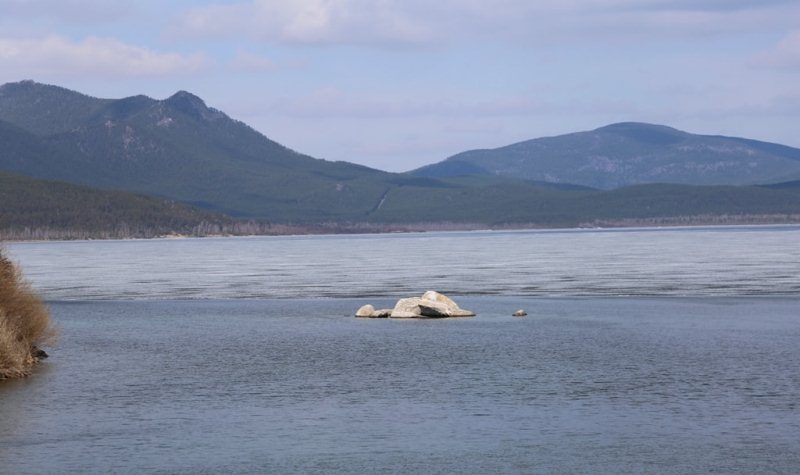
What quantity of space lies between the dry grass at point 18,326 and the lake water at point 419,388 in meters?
0.93

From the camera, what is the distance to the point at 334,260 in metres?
141

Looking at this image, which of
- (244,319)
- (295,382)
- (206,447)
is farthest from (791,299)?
(206,447)

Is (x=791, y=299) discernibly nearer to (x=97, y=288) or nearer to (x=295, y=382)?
(x=295, y=382)

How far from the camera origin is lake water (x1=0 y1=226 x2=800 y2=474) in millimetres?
26797

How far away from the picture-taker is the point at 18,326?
140 ft

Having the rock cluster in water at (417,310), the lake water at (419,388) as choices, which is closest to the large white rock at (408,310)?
the rock cluster in water at (417,310)

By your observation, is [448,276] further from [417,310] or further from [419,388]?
[419,388]

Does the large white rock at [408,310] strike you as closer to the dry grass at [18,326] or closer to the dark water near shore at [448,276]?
the dark water near shore at [448,276]

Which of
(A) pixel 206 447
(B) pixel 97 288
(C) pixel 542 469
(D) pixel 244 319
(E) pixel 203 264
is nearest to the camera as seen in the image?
(C) pixel 542 469

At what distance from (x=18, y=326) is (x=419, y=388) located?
15419mm

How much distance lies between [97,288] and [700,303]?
4499 centimetres

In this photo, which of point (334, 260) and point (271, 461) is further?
point (334, 260)

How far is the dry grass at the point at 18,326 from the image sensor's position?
38.7 m

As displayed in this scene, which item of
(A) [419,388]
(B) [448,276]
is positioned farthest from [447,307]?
(B) [448,276]
